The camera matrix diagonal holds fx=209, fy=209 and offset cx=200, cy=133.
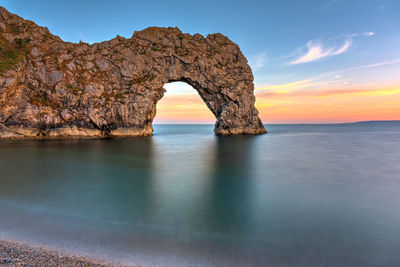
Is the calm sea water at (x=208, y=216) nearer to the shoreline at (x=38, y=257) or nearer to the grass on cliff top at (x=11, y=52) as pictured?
the shoreline at (x=38, y=257)

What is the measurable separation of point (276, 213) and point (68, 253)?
19.7 ft

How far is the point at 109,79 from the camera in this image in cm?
3934

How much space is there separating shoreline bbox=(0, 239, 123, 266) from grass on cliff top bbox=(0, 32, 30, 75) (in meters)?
35.9

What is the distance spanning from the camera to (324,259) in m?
4.41

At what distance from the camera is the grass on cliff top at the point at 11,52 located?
29.8 meters

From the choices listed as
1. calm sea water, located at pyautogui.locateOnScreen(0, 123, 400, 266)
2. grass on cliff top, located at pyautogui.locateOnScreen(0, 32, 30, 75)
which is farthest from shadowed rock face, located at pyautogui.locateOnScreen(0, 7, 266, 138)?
calm sea water, located at pyautogui.locateOnScreen(0, 123, 400, 266)

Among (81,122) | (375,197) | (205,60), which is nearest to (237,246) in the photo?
(375,197)

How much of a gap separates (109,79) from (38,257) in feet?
131

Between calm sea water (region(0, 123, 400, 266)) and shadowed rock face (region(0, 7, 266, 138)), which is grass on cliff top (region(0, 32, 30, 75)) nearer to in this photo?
shadowed rock face (region(0, 7, 266, 138))

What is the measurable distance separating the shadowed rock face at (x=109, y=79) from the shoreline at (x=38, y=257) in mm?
35183

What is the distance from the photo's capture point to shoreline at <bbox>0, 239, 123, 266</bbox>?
12.8ft

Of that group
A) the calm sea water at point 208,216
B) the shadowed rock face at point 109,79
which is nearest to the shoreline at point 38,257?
the calm sea water at point 208,216

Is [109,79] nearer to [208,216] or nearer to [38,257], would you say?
[208,216]

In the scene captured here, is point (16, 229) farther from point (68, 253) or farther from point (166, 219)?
point (166, 219)
